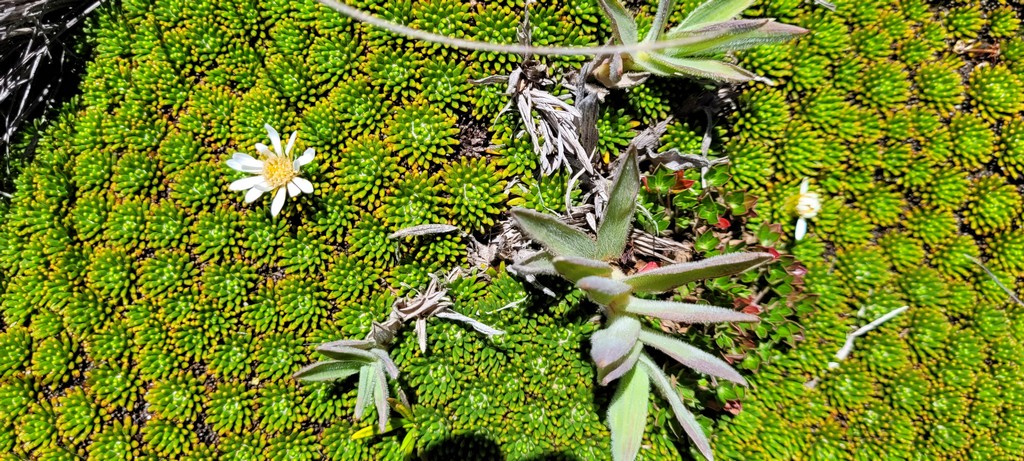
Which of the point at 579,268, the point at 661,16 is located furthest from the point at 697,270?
the point at 661,16

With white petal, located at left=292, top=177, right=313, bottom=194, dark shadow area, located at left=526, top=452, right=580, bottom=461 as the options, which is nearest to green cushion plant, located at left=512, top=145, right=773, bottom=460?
dark shadow area, located at left=526, top=452, right=580, bottom=461

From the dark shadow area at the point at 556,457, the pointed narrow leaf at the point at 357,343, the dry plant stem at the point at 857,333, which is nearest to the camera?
the pointed narrow leaf at the point at 357,343

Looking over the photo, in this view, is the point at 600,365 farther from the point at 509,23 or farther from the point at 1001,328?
the point at 1001,328

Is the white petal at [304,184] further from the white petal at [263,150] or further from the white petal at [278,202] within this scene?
the white petal at [263,150]

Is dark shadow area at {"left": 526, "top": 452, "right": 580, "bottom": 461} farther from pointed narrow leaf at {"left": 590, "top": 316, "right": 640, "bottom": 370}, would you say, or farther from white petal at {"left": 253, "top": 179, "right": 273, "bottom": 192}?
white petal at {"left": 253, "top": 179, "right": 273, "bottom": 192}

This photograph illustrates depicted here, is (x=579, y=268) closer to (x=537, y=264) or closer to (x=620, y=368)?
(x=537, y=264)

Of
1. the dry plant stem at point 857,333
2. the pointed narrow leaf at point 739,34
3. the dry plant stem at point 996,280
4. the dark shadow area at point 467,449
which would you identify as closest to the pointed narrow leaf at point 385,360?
the dark shadow area at point 467,449
